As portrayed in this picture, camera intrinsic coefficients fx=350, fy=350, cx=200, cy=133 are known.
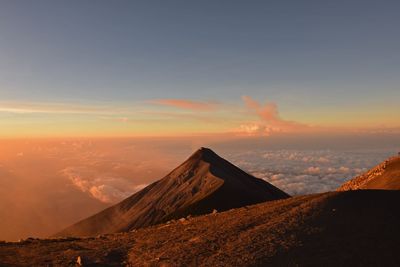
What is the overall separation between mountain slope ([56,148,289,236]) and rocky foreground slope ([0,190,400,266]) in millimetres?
74062

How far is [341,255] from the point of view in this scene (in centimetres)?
2320

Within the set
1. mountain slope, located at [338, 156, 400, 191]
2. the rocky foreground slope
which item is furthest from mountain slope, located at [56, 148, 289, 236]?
the rocky foreground slope

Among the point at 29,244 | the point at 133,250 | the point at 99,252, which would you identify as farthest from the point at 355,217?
the point at 29,244

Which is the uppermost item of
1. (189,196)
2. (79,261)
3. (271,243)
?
(271,243)

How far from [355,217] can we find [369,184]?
29337 mm

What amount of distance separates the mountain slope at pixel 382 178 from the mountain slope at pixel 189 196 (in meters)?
51.4

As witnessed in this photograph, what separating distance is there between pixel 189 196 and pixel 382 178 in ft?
312

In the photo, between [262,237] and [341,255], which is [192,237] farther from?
[341,255]

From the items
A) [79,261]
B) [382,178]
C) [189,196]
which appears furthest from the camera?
[189,196]

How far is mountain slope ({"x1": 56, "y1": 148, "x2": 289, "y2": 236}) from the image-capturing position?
114 metres

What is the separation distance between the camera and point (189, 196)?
460 feet

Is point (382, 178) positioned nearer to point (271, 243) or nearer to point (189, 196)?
point (271, 243)

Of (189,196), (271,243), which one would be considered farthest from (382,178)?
(189,196)

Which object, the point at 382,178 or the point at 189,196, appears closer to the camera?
the point at 382,178
